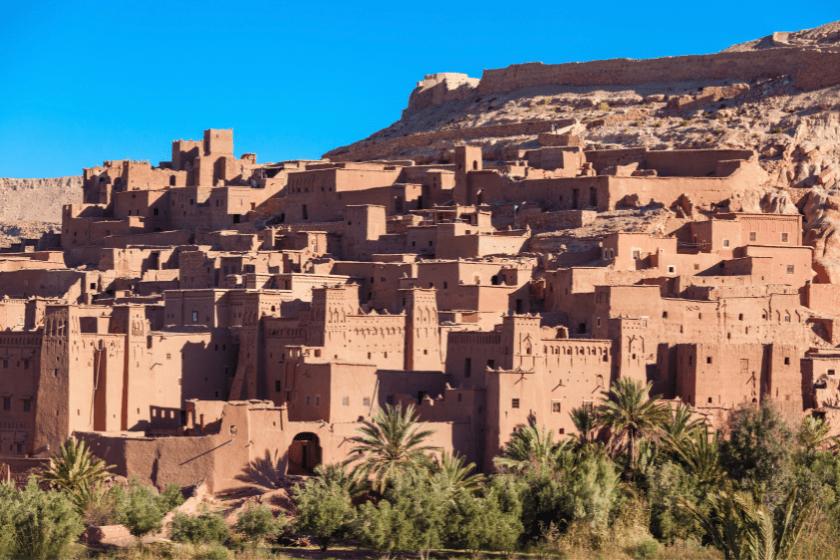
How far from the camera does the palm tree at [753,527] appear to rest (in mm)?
36250

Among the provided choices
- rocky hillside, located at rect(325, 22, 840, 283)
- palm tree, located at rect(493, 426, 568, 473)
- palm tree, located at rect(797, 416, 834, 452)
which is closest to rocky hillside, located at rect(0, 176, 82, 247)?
rocky hillside, located at rect(325, 22, 840, 283)

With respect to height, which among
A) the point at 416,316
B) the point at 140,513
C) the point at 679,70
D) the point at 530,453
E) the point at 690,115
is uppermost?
the point at 679,70

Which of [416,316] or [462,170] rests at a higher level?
[462,170]

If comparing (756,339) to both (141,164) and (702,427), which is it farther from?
(141,164)

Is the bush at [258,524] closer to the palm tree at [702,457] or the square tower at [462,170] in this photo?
the palm tree at [702,457]

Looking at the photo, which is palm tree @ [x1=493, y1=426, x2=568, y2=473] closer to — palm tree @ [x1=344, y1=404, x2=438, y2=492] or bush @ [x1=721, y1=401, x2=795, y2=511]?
palm tree @ [x1=344, y1=404, x2=438, y2=492]

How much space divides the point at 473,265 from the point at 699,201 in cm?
1138

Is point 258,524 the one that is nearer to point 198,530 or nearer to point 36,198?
point 198,530

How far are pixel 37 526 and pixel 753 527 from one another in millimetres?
18108

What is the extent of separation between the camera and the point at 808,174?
6131cm

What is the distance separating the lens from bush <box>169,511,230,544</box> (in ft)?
129

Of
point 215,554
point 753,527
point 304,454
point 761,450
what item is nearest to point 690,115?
point 761,450

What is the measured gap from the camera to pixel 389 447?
42.2 m

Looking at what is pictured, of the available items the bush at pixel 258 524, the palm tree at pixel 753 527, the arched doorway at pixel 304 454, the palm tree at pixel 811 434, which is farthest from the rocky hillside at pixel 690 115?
the bush at pixel 258 524
